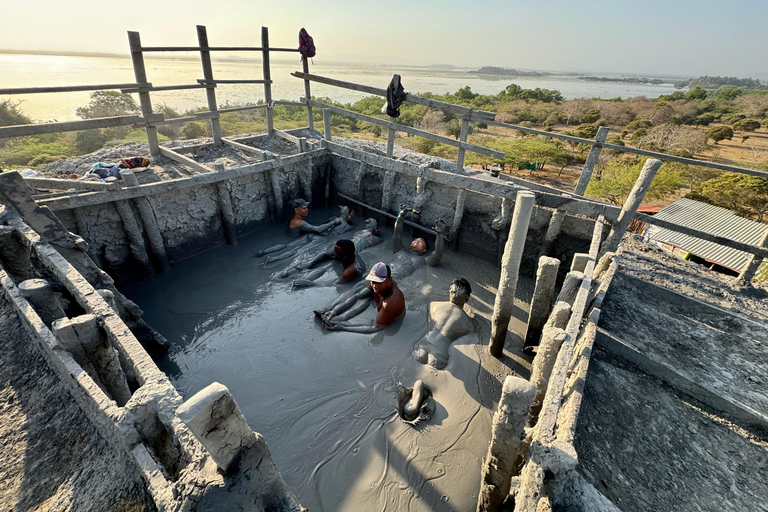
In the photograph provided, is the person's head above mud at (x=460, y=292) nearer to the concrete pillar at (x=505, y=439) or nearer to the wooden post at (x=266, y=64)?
the concrete pillar at (x=505, y=439)

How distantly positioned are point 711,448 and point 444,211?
21.2ft

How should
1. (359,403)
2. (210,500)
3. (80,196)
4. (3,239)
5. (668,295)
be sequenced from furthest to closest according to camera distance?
(80,196) < (668,295) < (359,403) < (3,239) < (210,500)

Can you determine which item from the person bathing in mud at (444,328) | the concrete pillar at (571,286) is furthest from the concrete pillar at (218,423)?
the concrete pillar at (571,286)

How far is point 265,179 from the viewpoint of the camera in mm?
9562

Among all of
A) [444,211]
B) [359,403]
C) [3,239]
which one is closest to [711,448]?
[359,403]

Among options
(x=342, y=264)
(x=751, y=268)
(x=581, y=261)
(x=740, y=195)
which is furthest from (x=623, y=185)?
(x=342, y=264)

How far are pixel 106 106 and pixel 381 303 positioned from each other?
33.2 metres

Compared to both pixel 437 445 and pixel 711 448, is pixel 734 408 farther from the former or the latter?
pixel 437 445

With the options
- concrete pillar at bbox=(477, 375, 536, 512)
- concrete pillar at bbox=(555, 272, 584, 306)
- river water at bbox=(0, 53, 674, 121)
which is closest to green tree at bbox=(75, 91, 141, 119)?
river water at bbox=(0, 53, 674, 121)

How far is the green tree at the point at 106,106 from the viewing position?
88.0 ft

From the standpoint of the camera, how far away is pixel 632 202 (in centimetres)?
616

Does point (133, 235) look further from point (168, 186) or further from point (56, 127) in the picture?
point (56, 127)

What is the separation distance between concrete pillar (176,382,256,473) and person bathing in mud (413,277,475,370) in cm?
402

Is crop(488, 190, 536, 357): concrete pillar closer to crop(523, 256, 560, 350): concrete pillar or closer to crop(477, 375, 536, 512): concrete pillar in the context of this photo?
crop(523, 256, 560, 350): concrete pillar
